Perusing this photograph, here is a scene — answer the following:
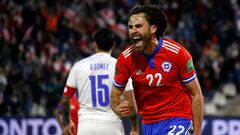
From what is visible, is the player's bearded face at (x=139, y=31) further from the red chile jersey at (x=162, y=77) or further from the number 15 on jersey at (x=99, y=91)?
the number 15 on jersey at (x=99, y=91)

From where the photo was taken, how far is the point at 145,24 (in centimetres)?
565

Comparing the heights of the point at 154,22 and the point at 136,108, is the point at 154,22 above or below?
above

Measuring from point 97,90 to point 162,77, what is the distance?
1.56 m

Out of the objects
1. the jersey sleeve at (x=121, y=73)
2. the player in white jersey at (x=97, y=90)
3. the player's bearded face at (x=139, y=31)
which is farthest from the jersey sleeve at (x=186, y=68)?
the player in white jersey at (x=97, y=90)

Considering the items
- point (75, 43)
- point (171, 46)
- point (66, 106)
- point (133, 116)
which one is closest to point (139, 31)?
point (171, 46)

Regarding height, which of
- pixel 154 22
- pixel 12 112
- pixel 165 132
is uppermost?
pixel 154 22

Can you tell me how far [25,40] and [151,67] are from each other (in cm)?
1207

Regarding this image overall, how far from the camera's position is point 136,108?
638cm

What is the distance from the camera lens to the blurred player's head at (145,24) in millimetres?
5586

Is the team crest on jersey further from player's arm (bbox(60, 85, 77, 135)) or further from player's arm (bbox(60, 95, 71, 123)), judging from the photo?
player's arm (bbox(60, 95, 71, 123))

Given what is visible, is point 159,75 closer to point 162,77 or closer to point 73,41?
point 162,77

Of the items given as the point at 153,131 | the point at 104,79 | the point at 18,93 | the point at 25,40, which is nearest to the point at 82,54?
the point at 25,40

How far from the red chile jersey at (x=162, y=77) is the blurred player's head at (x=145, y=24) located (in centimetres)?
14

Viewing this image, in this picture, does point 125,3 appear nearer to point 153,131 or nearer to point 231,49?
point 231,49
